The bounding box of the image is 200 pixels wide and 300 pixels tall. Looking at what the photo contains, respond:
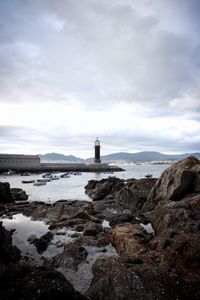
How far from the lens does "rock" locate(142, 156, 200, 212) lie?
90.3ft

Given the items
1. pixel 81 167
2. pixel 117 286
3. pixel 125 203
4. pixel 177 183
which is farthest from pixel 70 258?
pixel 81 167

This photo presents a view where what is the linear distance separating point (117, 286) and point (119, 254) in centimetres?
634

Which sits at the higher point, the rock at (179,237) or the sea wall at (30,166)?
the sea wall at (30,166)

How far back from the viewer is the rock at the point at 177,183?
27531mm

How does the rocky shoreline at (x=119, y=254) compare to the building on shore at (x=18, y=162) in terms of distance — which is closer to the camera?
the rocky shoreline at (x=119, y=254)

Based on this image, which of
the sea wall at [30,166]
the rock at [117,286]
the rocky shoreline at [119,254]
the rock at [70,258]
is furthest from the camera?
the sea wall at [30,166]

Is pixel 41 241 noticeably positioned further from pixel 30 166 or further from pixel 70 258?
pixel 30 166

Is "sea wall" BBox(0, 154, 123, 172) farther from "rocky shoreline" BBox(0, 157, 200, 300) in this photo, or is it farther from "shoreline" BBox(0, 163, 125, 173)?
"rocky shoreline" BBox(0, 157, 200, 300)

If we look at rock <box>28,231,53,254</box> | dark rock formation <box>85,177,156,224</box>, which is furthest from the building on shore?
rock <box>28,231,53,254</box>

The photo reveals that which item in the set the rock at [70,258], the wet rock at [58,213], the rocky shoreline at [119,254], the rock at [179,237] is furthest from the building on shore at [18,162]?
the rock at [70,258]

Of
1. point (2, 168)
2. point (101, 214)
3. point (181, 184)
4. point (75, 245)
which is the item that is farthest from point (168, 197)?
point (2, 168)

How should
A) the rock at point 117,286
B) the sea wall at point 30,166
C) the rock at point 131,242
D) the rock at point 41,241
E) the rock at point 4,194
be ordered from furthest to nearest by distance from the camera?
the sea wall at point 30,166 < the rock at point 4,194 < the rock at point 41,241 < the rock at point 131,242 < the rock at point 117,286

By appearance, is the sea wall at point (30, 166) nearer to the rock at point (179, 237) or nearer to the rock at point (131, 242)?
the rock at point (131, 242)

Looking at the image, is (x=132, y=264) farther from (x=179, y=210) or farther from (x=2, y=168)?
(x=2, y=168)
